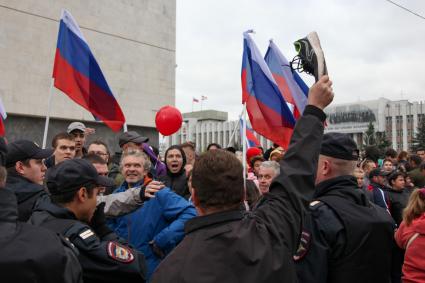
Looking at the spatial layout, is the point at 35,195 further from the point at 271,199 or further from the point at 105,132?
the point at 105,132

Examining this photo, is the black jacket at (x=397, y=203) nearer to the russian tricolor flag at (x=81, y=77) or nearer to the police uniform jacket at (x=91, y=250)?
the russian tricolor flag at (x=81, y=77)

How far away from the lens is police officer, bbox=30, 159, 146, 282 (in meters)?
2.42

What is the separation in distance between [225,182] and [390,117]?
9252 cm

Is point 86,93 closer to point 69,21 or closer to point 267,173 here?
point 69,21

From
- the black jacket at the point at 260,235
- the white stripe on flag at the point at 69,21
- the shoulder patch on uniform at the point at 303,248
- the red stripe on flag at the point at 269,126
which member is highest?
the white stripe on flag at the point at 69,21

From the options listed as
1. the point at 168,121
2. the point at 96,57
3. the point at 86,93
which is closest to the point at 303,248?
the point at 86,93

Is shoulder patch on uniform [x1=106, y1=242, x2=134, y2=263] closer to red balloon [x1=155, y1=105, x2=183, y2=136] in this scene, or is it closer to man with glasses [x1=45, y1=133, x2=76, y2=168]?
man with glasses [x1=45, y1=133, x2=76, y2=168]

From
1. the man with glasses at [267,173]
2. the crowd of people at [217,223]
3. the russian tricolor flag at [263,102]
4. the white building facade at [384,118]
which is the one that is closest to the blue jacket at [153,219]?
the crowd of people at [217,223]

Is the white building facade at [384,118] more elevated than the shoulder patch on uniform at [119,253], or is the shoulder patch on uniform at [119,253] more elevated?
the white building facade at [384,118]

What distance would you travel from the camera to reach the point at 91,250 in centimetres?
241

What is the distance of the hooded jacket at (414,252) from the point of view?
3096 mm

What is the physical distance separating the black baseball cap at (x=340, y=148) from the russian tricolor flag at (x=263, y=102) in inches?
114

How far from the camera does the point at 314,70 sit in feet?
6.42

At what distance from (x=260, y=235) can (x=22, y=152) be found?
8.46 feet
